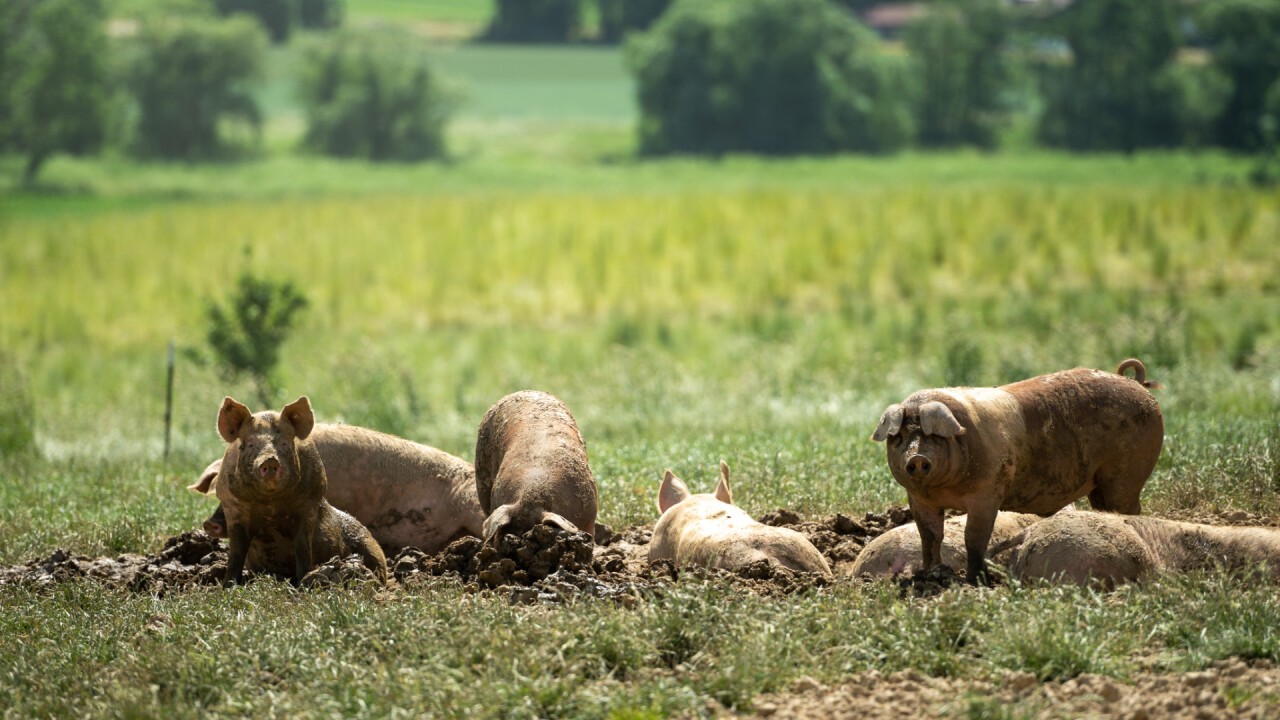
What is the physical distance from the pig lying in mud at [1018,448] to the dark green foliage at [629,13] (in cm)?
9455

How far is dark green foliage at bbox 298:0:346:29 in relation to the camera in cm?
11181

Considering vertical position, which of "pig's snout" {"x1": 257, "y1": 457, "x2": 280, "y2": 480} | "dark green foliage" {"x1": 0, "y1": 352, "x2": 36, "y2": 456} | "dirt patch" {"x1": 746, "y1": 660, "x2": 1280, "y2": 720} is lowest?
"dark green foliage" {"x1": 0, "y1": 352, "x2": 36, "y2": 456}

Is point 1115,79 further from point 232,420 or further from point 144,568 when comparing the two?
point 232,420

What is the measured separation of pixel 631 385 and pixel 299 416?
928cm

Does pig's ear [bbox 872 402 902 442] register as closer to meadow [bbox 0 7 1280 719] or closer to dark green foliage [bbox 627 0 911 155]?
meadow [bbox 0 7 1280 719]

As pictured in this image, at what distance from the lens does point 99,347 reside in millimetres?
26188

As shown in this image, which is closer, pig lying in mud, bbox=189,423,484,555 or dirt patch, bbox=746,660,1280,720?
dirt patch, bbox=746,660,1280,720

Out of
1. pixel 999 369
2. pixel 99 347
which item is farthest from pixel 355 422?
pixel 99 347

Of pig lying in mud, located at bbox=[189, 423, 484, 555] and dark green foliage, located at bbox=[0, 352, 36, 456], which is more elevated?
pig lying in mud, located at bbox=[189, 423, 484, 555]

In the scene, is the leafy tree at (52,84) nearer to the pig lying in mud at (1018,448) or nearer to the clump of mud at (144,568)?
the clump of mud at (144,568)

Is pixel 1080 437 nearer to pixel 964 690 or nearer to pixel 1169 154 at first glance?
pixel 964 690

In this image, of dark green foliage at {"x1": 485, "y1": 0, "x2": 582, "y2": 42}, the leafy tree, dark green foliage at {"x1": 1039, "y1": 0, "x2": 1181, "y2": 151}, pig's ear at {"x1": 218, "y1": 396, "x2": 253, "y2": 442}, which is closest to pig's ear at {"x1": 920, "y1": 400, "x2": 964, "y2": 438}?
pig's ear at {"x1": 218, "y1": 396, "x2": 253, "y2": 442}

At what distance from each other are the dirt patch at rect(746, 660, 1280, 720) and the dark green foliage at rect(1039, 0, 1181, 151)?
67.1 metres

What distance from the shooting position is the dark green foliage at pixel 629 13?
102 metres
